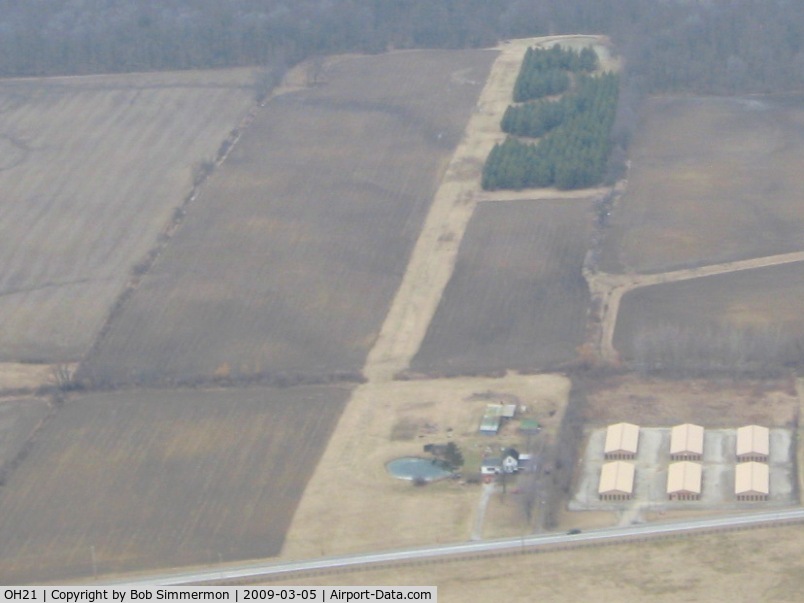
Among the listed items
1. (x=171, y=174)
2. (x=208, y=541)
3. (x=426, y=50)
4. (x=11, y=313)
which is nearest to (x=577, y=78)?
(x=426, y=50)

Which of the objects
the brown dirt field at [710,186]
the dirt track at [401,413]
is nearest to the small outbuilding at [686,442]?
the dirt track at [401,413]

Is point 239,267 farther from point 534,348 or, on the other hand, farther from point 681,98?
point 681,98

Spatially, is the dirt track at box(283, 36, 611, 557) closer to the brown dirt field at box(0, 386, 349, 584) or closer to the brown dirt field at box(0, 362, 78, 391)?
the brown dirt field at box(0, 386, 349, 584)

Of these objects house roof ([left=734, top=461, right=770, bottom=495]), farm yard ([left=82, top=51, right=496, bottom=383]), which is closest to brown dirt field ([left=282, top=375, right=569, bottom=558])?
farm yard ([left=82, top=51, right=496, bottom=383])

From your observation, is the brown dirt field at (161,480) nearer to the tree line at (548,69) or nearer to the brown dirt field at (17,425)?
the brown dirt field at (17,425)

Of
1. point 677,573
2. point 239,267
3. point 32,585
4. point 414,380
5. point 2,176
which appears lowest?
point 32,585

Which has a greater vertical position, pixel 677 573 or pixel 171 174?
pixel 171 174
